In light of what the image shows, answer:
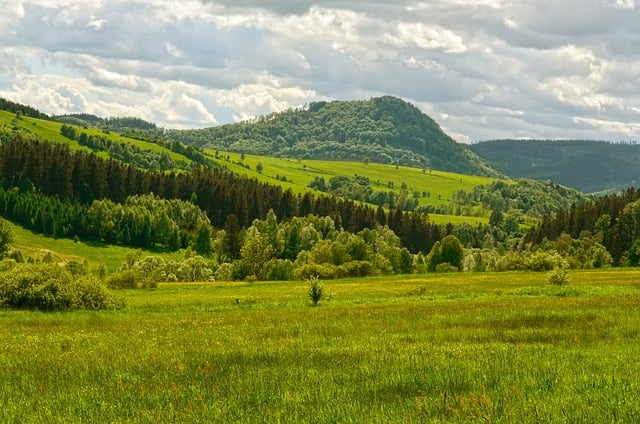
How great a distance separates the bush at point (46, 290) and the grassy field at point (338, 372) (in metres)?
13.0

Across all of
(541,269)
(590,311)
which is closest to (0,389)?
(590,311)

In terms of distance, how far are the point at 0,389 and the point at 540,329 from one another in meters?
19.1

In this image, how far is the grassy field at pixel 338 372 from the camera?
11.5 meters

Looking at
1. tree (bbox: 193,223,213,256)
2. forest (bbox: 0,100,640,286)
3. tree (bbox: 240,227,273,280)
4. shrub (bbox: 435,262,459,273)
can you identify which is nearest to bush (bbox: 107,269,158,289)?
forest (bbox: 0,100,640,286)

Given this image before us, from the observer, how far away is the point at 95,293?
144 feet

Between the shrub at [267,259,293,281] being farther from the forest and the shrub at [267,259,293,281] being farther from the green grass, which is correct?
the green grass

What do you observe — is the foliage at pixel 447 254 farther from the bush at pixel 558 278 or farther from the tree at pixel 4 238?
the tree at pixel 4 238

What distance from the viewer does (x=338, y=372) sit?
1545 cm

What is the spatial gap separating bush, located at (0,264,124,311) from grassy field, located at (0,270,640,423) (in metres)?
13.0

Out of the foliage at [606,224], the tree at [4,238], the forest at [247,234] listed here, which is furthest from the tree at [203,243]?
the foliage at [606,224]

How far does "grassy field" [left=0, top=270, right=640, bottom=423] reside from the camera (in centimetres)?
1149

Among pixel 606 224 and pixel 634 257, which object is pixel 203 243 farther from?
pixel 634 257

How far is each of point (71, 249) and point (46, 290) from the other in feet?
389

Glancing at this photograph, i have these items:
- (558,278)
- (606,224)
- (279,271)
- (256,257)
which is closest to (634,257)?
(606,224)
